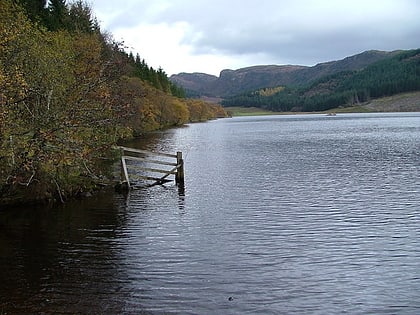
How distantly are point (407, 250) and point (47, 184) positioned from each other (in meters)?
18.0

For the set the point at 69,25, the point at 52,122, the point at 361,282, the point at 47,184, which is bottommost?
the point at 361,282

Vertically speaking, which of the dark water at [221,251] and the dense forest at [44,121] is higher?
the dense forest at [44,121]

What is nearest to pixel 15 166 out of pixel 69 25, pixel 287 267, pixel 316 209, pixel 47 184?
pixel 47 184

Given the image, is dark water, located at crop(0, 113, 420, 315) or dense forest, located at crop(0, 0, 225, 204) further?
dense forest, located at crop(0, 0, 225, 204)

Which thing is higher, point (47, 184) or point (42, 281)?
point (47, 184)

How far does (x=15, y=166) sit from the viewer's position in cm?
2144

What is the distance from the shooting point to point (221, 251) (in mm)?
18172

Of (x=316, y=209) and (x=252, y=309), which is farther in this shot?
(x=316, y=209)

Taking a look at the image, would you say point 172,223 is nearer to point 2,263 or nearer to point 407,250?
point 2,263

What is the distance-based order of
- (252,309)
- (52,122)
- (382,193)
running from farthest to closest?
(382,193) < (52,122) < (252,309)

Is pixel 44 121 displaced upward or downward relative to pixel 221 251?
upward

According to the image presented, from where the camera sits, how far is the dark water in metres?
13.4

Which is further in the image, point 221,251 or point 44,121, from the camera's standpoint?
point 44,121

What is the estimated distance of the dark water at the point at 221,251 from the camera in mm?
13414
